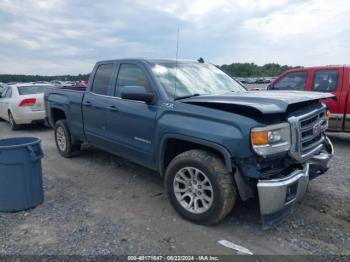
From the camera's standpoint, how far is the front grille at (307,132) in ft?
11.1

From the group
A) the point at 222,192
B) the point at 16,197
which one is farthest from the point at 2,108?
the point at 222,192

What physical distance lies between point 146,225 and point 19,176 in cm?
167

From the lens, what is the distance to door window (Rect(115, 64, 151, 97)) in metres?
4.54

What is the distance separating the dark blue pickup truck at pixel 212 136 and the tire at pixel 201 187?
0.01 m

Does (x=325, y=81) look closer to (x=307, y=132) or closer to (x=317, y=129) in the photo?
(x=317, y=129)

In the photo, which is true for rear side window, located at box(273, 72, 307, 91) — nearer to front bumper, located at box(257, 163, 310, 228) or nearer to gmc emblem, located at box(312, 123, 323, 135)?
gmc emblem, located at box(312, 123, 323, 135)

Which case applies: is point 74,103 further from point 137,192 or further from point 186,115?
point 186,115

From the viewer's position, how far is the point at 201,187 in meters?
3.65

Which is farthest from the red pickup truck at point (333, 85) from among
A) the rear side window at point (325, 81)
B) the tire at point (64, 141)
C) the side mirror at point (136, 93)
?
the tire at point (64, 141)

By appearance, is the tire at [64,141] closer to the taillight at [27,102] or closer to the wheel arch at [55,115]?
the wheel arch at [55,115]

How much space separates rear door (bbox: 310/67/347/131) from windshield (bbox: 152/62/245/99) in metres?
3.53

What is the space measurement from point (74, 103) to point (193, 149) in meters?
3.08

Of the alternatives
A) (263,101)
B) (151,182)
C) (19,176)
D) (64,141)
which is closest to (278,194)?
(263,101)

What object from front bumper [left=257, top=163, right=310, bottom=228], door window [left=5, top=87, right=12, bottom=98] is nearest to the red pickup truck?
front bumper [left=257, top=163, right=310, bottom=228]
